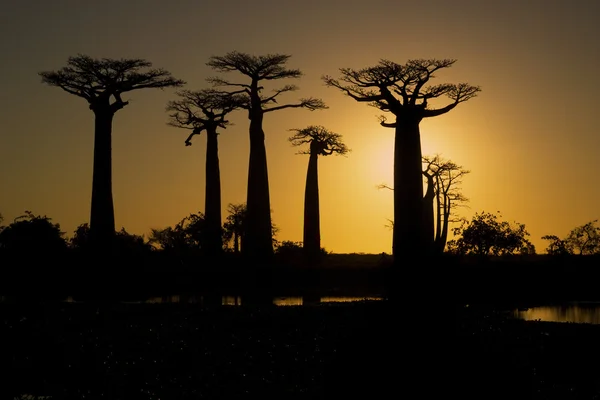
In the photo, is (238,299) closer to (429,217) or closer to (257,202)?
(429,217)

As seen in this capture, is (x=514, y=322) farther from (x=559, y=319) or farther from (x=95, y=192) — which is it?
(x=95, y=192)

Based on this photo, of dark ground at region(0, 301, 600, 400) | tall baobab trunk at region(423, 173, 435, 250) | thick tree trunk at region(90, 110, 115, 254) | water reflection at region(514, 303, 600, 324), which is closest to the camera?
dark ground at region(0, 301, 600, 400)

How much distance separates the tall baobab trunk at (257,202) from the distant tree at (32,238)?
22.8 ft

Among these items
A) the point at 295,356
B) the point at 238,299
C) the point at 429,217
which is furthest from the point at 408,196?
the point at 295,356

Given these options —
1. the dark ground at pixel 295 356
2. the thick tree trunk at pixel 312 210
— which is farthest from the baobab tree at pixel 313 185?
the dark ground at pixel 295 356

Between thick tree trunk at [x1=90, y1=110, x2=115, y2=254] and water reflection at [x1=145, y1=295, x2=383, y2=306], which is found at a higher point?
thick tree trunk at [x1=90, y1=110, x2=115, y2=254]

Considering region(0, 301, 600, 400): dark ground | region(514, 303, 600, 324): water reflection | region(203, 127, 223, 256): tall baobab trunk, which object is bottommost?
region(0, 301, 600, 400): dark ground

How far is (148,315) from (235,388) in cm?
787

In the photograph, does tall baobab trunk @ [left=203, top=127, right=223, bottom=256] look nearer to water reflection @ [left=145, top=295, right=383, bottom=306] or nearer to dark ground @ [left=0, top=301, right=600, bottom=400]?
water reflection @ [left=145, top=295, right=383, bottom=306]

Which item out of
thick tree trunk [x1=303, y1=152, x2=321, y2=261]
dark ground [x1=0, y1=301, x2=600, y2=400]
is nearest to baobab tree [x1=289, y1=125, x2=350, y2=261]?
thick tree trunk [x1=303, y1=152, x2=321, y2=261]

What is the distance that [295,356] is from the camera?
45.9 ft

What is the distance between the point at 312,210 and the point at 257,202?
4344 mm

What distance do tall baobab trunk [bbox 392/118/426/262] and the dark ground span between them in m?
10.8

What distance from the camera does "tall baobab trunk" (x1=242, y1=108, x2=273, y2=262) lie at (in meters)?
37.4
